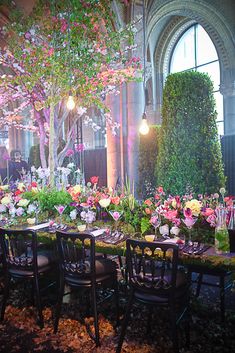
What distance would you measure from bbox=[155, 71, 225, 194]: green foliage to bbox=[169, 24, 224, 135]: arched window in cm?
742

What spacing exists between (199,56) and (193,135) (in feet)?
31.1

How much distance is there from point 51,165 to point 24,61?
6.72ft

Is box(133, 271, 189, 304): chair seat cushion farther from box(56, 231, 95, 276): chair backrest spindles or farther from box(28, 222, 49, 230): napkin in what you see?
box(28, 222, 49, 230): napkin

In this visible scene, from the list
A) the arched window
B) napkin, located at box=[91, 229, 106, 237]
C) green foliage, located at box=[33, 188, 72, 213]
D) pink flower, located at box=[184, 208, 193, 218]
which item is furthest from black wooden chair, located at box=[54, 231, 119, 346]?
the arched window

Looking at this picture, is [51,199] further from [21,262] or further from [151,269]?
[151,269]

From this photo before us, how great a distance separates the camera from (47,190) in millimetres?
5332

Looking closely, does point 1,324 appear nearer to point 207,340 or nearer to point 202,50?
point 207,340

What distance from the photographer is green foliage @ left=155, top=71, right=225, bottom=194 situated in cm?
662

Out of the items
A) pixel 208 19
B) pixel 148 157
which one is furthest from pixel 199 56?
pixel 148 157

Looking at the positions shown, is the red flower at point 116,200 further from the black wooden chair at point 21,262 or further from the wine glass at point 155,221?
the black wooden chair at point 21,262

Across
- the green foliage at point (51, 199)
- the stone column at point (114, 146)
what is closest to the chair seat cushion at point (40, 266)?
the green foliage at point (51, 199)

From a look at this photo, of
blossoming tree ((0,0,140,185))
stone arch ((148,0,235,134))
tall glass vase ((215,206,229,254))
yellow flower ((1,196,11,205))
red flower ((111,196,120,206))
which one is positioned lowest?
tall glass vase ((215,206,229,254))

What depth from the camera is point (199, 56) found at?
1474 centimetres

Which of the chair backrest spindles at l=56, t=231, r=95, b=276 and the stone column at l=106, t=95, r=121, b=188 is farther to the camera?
the stone column at l=106, t=95, r=121, b=188
